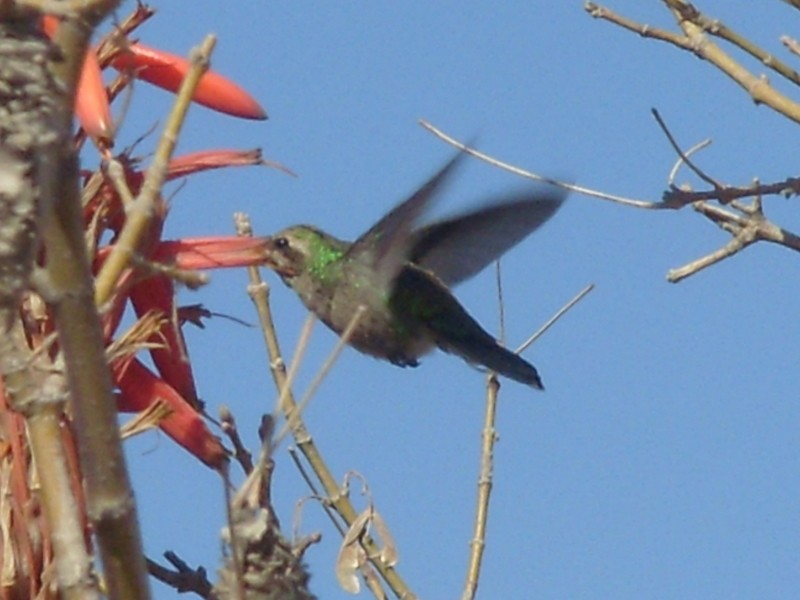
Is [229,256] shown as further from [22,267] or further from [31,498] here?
[22,267]

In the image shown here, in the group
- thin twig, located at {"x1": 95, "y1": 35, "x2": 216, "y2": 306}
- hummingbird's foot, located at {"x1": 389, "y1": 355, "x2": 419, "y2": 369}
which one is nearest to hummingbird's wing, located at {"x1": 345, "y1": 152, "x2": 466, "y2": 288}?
hummingbird's foot, located at {"x1": 389, "y1": 355, "x2": 419, "y2": 369}

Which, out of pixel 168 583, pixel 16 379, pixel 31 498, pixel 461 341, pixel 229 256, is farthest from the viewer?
pixel 461 341

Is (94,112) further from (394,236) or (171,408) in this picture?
(394,236)

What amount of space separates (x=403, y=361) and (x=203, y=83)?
2.38 m

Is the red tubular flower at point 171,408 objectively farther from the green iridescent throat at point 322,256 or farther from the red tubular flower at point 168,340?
the green iridescent throat at point 322,256

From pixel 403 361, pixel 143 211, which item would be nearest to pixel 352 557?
pixel 143 211

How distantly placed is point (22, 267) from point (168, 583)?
121cm

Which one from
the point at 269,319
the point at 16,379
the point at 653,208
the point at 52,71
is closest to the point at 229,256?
the point at 269,319

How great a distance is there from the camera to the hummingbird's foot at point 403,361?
502cm

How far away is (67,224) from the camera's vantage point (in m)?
1.29

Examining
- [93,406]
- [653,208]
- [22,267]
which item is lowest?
[93,406]

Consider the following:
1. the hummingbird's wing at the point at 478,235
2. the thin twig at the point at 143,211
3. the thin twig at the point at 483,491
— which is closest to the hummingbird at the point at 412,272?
the hummingbird's wing at the point at 478,235

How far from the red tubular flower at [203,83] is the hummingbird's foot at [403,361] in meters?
2.25

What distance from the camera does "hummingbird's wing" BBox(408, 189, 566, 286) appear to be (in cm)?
432
